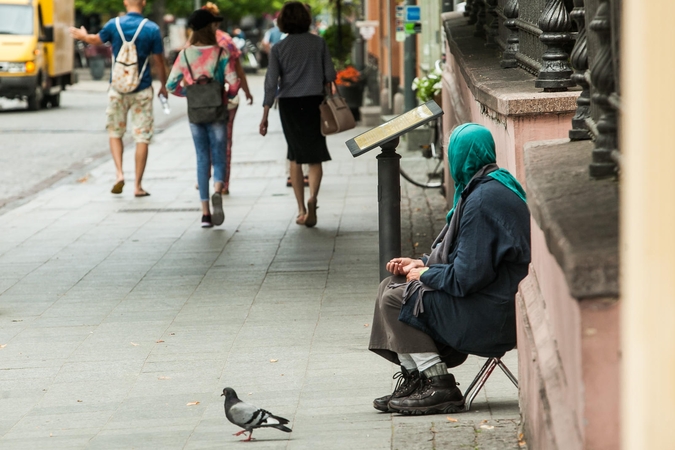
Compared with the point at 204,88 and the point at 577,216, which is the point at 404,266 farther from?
the point at 204,88

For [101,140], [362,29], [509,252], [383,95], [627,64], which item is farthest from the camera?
[362,29]

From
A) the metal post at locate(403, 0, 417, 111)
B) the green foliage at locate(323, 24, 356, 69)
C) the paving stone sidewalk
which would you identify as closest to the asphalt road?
the paving stone sidewalk

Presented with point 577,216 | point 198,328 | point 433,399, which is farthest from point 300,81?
point 577,216

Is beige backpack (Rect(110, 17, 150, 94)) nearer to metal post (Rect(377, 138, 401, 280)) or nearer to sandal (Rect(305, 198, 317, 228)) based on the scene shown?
sandal (Rect(305, 198, 317, 228))

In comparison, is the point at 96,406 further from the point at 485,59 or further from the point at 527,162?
the point at 485,59

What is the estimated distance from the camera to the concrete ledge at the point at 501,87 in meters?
5.28

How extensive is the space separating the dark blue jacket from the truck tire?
24.1 metres

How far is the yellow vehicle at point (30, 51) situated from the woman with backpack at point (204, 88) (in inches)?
671

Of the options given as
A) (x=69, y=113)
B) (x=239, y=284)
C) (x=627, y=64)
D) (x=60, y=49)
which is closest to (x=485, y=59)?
(x=239, y=284)

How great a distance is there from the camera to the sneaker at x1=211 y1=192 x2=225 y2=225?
401 inches

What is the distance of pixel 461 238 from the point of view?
4.46 meters

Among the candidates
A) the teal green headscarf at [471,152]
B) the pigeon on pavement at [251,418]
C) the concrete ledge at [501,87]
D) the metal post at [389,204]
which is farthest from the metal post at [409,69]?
the pigeon on pavement at [251,418]

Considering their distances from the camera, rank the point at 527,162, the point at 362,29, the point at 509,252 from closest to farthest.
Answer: the point at 527,162 < the point at 509,252 < the point at 362,29

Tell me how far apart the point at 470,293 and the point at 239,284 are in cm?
362
